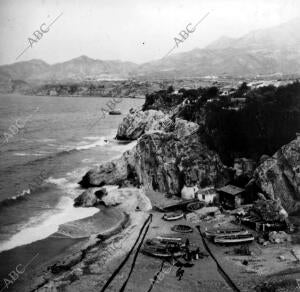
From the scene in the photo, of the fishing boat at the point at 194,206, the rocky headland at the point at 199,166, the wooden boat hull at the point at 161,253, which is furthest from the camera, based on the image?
the fishing boat at the point at 194,206

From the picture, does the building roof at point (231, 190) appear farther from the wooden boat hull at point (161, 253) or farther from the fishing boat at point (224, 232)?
the wooden boat hull at point (161, 253)

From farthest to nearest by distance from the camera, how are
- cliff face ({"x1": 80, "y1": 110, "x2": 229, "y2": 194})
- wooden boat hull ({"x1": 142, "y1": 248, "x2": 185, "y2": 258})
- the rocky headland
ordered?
1. cliff face ({"x1": 80, "y1": 110, "x2": 229, "y2": 194})
2. the rocky headland
3. wooden boat hull ({"x1": 142, "y1": 248, "x2": 185, "y2": 258})

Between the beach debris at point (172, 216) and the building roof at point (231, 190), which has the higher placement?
the building roof at point (231, 190)

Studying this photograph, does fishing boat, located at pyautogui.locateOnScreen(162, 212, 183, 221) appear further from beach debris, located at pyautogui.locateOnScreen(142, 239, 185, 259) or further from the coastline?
beach debris, located at pyautogui.locateOnScreen(142, 239, 185, 259)

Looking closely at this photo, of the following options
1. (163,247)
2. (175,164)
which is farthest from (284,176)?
(163,247)

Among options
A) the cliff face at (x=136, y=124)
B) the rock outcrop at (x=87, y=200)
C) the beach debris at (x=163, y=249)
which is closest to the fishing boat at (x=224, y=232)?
the beach debris at (x=163, y=249)

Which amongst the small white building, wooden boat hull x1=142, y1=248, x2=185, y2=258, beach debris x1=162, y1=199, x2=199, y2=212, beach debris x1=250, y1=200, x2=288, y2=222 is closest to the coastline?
wooden boat hull x1=142, y1=248, x2=185, y2=258

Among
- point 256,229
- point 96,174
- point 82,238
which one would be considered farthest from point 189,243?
point 96,174
